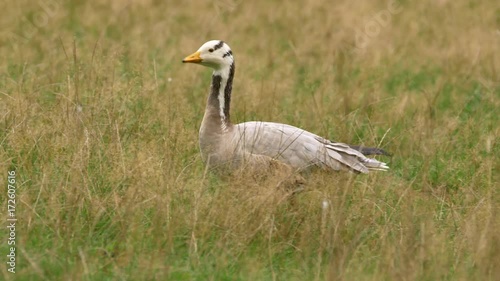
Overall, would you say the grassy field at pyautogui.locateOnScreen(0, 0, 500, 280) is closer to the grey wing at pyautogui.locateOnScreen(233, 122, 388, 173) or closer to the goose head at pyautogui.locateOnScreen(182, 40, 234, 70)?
the grey wing at pyautogui.locateOnScreen(233, 122, 388, 173)

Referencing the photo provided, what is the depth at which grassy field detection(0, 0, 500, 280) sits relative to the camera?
19.0ft

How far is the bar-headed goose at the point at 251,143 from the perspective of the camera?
6992mm

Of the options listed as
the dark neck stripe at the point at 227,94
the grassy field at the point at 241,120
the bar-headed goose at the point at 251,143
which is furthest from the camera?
the dark neck stripe at the point at 227,94

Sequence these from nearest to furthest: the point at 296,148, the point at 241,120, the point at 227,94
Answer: the point at 296,148 → the point at 227,94 → the point at 241,120

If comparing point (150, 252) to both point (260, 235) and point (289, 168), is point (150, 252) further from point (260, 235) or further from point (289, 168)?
point (289, 168)

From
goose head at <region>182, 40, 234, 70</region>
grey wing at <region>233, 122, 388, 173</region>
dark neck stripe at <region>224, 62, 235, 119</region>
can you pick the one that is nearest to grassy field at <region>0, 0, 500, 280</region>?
→ grey wing at <region>233, 122, 388, 173</region>

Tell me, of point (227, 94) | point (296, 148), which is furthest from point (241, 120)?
point (296, 148)

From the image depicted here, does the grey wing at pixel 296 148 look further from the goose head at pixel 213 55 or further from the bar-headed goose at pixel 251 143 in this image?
the goose head at pixel 213 55

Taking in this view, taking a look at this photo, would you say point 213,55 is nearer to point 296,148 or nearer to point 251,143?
point 251,143

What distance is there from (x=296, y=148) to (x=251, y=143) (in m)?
0.35

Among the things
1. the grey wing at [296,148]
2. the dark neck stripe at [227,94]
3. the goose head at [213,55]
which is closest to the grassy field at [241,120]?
the grey wing at [296,148]

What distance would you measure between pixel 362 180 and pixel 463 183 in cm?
94

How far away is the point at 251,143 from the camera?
6996mm

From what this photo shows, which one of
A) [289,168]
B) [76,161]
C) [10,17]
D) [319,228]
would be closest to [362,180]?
[289,168]
